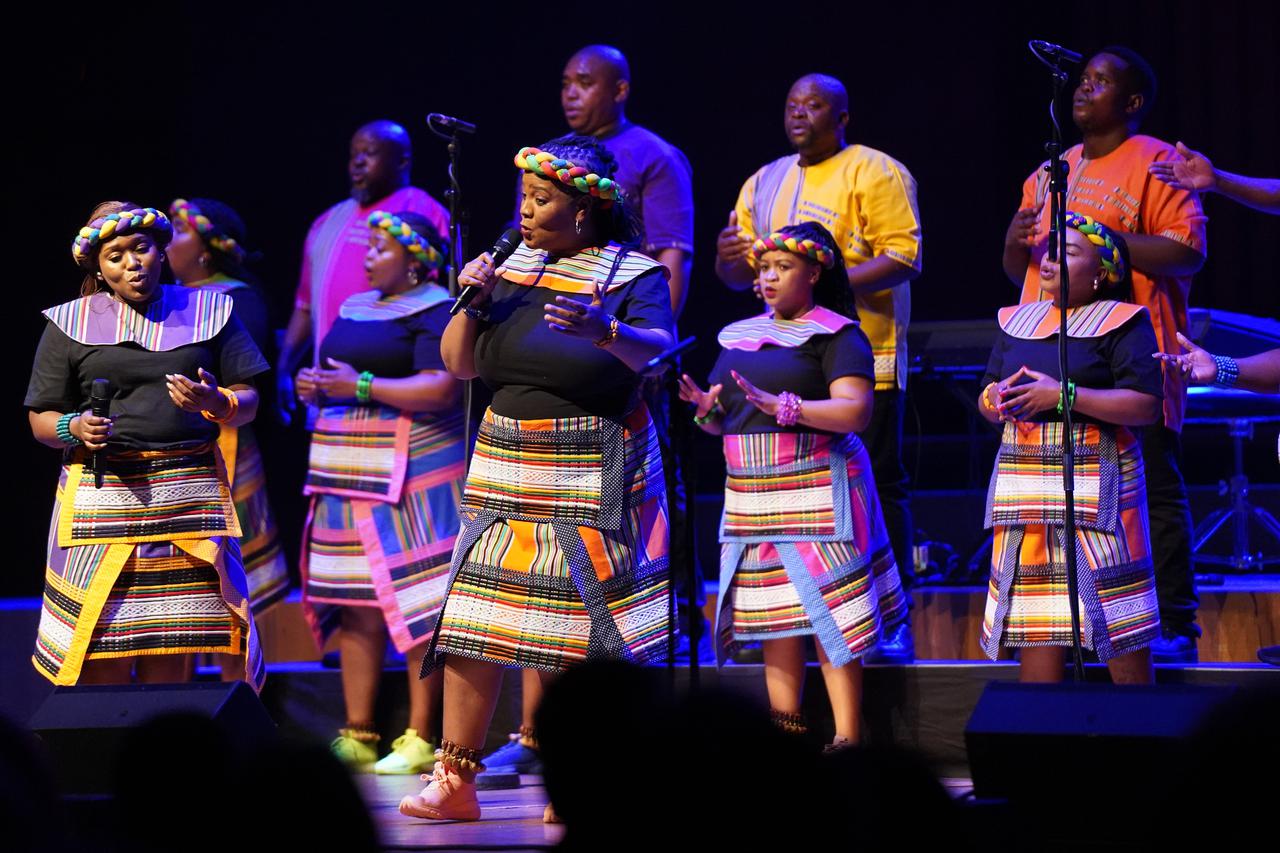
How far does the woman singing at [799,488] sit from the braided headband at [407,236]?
1.07 meters

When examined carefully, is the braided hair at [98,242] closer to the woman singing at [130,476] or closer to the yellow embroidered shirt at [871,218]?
the woman singing at [130,476]

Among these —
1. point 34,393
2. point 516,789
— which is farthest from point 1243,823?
point 34,393

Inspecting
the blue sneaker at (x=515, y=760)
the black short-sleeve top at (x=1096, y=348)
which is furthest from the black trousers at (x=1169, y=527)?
the blue sneaker at (x=515, y=760)

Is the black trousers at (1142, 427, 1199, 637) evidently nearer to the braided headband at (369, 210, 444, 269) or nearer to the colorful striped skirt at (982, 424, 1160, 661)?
the colorful striped skirt at (982, 424, 1160, 661)

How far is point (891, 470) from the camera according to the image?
519cm

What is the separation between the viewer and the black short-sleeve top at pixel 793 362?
185 inches

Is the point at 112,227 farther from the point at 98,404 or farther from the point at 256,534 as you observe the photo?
the point at 256,534

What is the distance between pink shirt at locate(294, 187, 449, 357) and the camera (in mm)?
5789

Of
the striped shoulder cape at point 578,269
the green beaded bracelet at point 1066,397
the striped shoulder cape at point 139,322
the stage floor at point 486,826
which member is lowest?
the stage floor at point 486,826

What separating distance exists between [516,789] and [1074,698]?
2114 mm

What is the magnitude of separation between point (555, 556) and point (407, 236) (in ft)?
5.35

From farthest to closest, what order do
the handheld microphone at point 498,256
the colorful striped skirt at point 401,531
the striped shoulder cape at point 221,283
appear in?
1. the striped shoulder cape at point 221,283
2. the colorful striped skirt at point 401,531
3. the handheld microphone at point 498,256

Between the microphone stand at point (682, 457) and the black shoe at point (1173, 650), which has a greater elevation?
the microphone stand at point (682, 457)

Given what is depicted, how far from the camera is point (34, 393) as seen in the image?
4562 millimetres
